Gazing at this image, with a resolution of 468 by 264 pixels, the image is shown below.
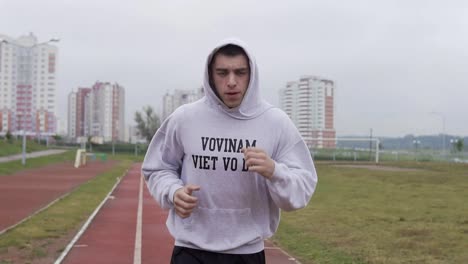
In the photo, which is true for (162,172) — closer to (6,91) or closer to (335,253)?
(335,253)

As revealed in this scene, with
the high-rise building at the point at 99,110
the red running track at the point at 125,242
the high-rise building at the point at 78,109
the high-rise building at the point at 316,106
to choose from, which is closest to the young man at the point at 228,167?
the red running track at the point at 125,242

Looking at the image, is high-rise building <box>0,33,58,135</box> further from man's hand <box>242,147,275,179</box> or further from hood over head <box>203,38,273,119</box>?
man's hand <box>242,147,275,179</box>

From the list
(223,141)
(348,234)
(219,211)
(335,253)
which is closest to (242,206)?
(219,211)

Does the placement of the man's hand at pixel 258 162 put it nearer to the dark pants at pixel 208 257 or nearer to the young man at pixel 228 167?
the young man at pixel 228 167

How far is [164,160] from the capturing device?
2477mm

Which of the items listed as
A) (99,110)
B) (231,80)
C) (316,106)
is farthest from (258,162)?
(99,110)

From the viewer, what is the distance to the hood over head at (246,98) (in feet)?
7.72

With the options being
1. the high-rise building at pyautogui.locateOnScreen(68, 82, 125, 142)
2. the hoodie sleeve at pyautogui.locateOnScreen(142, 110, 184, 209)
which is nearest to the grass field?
the hoodie sleeve at pyautogui.locateOnScreen(142, 110, 184, 209)

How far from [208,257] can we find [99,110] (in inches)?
4763

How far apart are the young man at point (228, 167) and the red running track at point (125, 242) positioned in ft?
20.4

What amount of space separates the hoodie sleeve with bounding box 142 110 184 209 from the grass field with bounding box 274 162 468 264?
6.33 meters

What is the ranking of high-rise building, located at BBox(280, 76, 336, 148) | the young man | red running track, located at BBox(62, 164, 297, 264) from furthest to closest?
high-rise building, located at BBox(280, 76, 336, 148)
red running track, located at BBox(62, 164, 297, 264)
the young man

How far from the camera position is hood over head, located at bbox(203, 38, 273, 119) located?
2354 mm

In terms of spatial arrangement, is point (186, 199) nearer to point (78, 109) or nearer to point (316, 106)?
point (316, 106)
